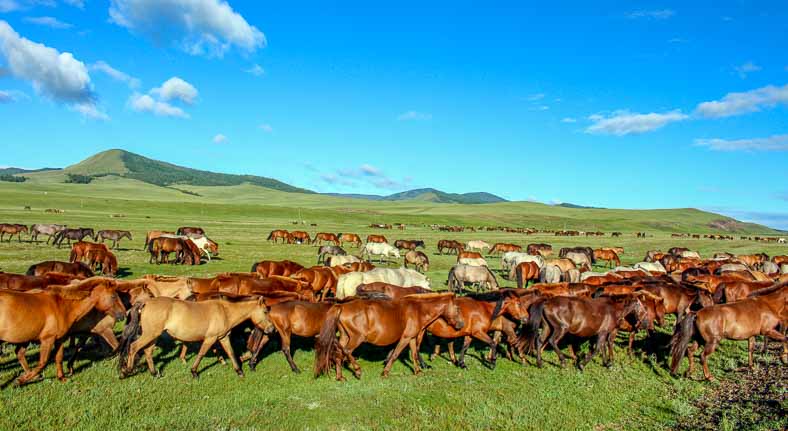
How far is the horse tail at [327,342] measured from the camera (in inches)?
321

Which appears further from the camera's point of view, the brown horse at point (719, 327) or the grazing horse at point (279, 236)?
the grazing horse at point (279, 236)

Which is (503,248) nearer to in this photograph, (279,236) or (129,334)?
(279,236)

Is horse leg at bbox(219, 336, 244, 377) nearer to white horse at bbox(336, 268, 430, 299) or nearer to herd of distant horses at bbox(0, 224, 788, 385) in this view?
herd of distant horses at bbox(0, 224, 788, 385)

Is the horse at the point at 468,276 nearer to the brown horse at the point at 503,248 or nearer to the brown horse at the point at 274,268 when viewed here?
the brown horse at the point at 274,268

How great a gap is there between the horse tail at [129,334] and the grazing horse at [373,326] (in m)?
3.12

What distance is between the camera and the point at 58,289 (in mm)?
8297

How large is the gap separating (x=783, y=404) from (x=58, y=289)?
41.4 ft

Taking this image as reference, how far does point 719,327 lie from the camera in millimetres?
8836

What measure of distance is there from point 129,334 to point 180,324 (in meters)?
0.81

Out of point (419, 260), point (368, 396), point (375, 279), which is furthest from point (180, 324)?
point (419, 260)

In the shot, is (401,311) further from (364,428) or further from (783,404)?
(783,404)

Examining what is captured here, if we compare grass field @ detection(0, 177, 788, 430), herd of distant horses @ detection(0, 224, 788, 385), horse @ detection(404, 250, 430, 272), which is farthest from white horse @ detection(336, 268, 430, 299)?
horse @ detection(404, 250, 430, 272)

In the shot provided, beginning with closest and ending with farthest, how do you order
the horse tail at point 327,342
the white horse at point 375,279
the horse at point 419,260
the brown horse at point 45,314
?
1. the brown horse at point 45,314
2. the horse tail at point 327,342
3. the white horse at point 375,279
4. the horse at point 419,260

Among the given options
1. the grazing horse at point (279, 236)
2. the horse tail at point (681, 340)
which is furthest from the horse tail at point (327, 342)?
the grazing horse at point (279, 236)
